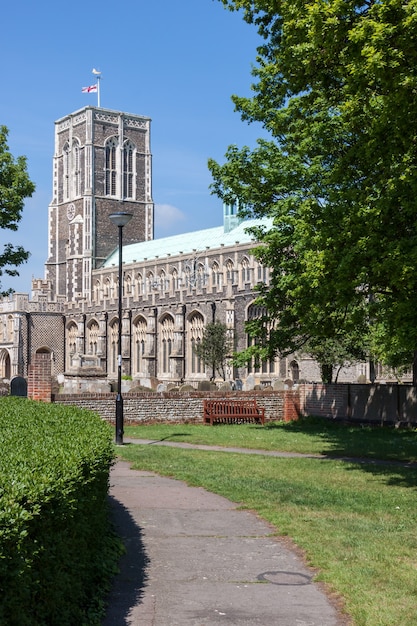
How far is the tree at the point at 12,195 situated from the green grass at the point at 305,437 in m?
6.96

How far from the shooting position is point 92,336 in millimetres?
65062

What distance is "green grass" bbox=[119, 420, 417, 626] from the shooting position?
624 cm

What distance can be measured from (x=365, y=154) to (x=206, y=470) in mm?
5615

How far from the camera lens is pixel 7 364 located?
2702 inches

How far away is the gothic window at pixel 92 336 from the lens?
64.3 m

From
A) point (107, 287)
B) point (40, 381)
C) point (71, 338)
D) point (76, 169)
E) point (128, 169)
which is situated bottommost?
point (40, 381)

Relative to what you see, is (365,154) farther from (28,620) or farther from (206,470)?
(28,620)

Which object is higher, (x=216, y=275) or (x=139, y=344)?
(x=216, y=275)

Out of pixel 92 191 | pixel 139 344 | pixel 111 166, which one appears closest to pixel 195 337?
pixel 139 344

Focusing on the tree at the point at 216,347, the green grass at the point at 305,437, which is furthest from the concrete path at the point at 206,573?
the tree at the point at 216,347

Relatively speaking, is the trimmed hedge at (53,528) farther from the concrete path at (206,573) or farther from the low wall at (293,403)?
the low wall at (293,403)

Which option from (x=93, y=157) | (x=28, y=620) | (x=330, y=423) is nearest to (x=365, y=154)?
(x=28, y=620)

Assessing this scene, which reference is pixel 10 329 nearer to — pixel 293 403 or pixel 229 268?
pixel 229 268

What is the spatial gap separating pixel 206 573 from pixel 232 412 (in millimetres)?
17995
